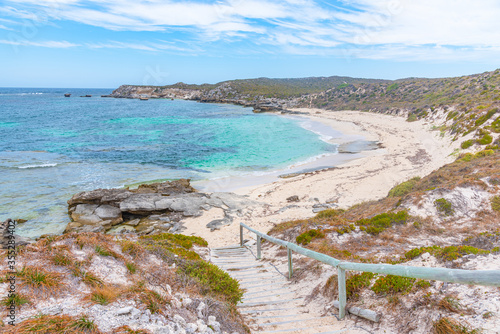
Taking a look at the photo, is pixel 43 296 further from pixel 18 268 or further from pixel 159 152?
pixel 159 152

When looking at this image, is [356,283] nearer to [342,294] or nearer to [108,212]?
[342,294]

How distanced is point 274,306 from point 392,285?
6.53 ft

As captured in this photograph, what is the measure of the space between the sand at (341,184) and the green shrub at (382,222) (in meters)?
5.24

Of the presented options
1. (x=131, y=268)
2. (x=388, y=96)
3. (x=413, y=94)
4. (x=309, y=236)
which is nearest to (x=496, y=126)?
(x=309, y=236)

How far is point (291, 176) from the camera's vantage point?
22.8 meters

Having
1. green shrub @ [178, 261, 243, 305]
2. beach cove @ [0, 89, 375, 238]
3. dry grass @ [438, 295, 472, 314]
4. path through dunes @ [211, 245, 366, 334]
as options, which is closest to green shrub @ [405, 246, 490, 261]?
dry grass @ [438, 295, 472, 314]

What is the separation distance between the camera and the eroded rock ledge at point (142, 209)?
14391mm

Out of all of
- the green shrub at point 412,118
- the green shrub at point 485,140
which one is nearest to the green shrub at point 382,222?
the green shrub at point 485,140

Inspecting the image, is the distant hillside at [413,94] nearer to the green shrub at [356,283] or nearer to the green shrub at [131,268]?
the green shrub at [356,283]

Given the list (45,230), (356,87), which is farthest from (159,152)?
(356,87)

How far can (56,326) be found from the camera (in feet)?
8.86

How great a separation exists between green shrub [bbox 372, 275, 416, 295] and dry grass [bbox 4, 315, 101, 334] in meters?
3.73

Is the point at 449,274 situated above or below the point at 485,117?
below

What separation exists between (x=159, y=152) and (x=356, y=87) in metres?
72.9
